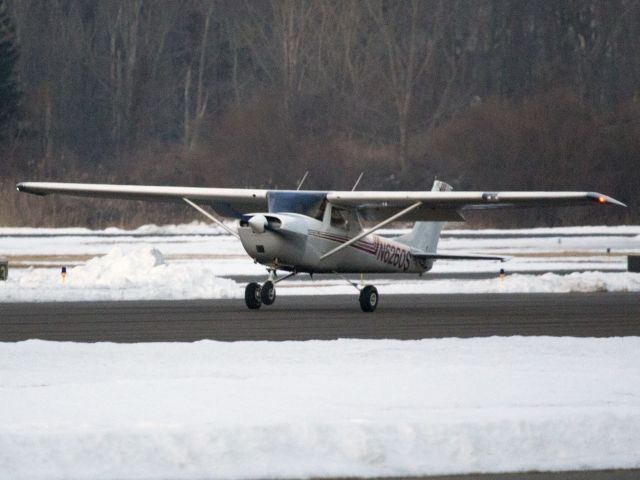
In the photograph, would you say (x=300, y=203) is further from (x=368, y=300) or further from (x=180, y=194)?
(x=180, y=194)

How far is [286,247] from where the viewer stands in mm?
21812

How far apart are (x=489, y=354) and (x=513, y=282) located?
14259 millimetres

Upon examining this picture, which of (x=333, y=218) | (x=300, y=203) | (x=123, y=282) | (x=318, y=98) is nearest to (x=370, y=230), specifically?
(x=333, y=218)

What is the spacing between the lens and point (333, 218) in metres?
23.2

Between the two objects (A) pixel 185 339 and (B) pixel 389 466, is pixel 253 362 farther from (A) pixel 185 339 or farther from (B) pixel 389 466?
(B) pixel 389 466

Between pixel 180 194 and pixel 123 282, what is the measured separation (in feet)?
11.4

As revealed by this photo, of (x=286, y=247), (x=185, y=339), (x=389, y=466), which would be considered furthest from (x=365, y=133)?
(x=389, y=466)

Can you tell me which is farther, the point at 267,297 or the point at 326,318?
the point at 267,297

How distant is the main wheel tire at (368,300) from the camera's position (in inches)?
870

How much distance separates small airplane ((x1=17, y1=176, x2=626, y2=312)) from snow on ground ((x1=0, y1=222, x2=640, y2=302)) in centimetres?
191

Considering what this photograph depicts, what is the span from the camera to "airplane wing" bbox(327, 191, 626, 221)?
22.2 metres

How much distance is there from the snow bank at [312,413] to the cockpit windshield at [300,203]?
916 cm

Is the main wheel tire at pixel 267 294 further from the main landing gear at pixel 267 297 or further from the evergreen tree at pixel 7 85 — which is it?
the evergreen tree at pixel 7 85

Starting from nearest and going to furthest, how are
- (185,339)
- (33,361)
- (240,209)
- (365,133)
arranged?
1. (33,361)
2. (185,339)
3. (240,209)
4. (365,133)
